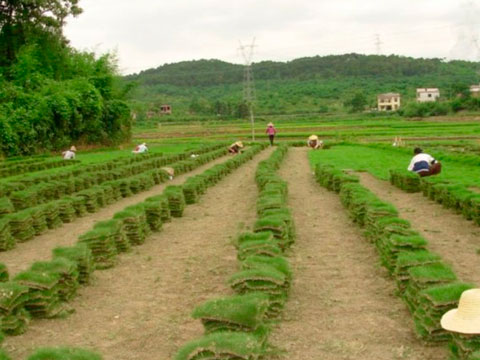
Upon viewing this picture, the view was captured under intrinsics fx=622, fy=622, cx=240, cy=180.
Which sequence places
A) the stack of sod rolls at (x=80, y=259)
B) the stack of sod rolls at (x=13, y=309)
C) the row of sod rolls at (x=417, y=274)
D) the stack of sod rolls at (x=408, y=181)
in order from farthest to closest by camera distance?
the stack of sod rolls at (x=408, y=181) < the stack of sod rolls at (x=80, y=259) < the stack of sod rolls at (x=13, y=309) < the row of sod rolls at (x=417, y=274)

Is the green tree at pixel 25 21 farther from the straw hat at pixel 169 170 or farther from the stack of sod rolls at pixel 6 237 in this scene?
the stack of sod rolls at pixel 6 237

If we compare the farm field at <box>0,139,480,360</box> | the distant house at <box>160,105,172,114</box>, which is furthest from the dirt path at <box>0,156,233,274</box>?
the distant house at <box>160,105,172,114</box>

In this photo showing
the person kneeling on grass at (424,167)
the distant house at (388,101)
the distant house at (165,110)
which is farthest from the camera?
the distant house at (165,110)

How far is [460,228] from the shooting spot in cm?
1327

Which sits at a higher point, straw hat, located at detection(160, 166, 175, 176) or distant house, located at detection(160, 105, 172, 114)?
distant house, located at detection(160, 105, 172, 114)

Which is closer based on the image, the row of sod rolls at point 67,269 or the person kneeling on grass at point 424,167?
the row of sod rolls at point 67,269

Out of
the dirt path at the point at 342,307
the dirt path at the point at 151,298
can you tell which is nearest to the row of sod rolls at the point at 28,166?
the dirt path at the point at 151,298

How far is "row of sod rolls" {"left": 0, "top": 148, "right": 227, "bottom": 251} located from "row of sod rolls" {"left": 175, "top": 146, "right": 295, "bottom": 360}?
5620 mm

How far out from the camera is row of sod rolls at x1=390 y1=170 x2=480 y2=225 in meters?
13.8

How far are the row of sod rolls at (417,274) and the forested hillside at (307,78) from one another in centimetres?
11627

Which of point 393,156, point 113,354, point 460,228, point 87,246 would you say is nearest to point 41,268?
point 87,246

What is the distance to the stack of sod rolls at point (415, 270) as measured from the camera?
21.6ft

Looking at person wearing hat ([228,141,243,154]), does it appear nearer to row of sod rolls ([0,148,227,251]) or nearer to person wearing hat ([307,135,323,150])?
person wearing hat ([307,135,323,150])

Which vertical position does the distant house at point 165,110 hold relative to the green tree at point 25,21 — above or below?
below
